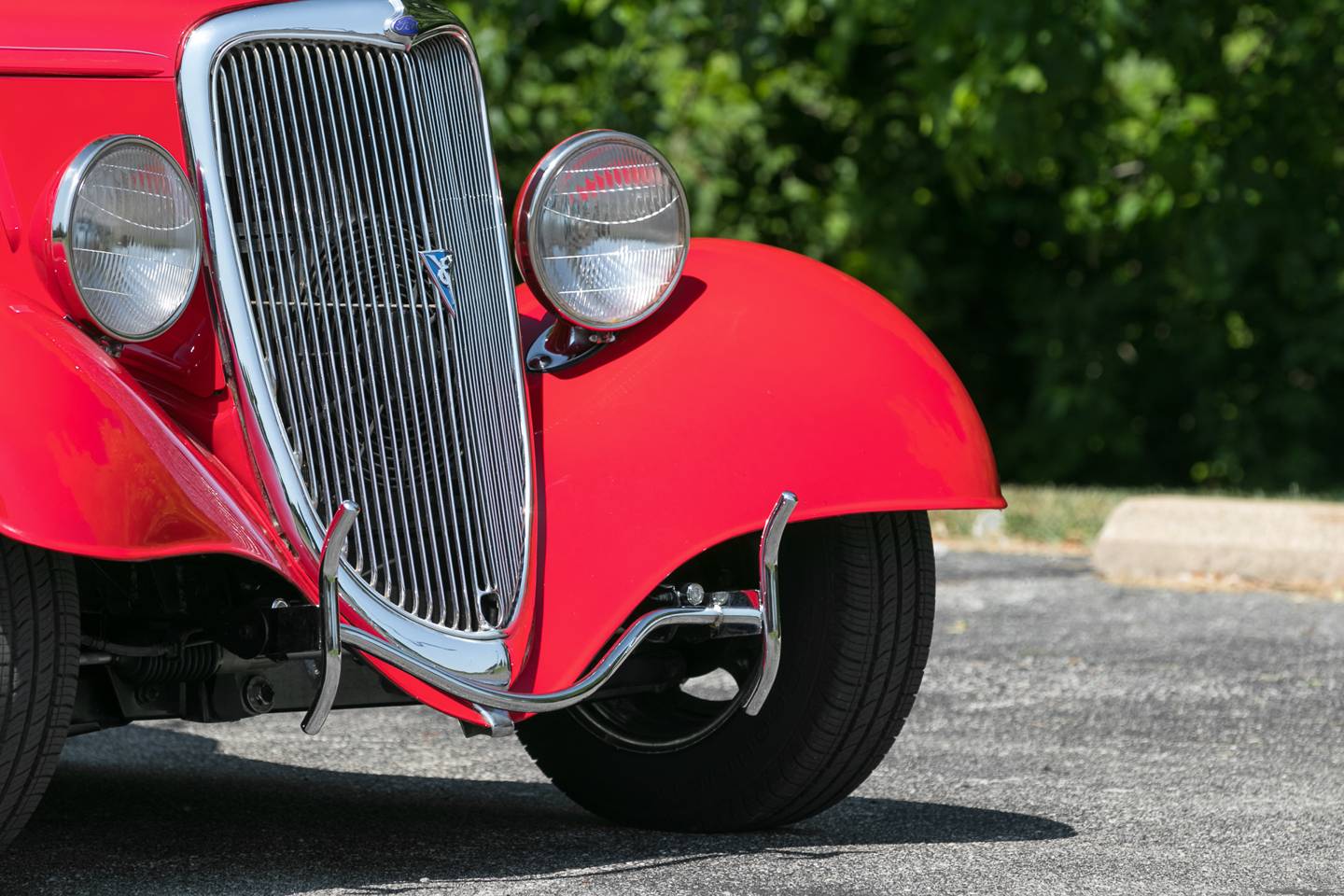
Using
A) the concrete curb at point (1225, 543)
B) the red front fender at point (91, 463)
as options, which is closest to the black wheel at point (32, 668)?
the red front fender at point (91, 463)

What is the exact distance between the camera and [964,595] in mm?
7430

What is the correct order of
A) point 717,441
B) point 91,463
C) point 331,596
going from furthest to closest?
point 717,441
point 331,596
point 91,463

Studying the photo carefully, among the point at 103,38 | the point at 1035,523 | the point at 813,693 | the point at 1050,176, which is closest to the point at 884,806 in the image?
the point at 813,693

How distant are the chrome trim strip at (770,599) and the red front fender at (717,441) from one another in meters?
0.08

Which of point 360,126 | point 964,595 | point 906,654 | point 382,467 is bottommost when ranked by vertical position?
point 964,595

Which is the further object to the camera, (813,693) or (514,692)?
(813,693)

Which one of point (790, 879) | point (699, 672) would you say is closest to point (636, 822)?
point (699, 672)

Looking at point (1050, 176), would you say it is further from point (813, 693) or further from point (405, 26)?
point (405, 26)

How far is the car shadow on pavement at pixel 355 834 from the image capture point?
339 centimetres

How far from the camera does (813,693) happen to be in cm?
363

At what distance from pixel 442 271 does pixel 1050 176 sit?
11405 millimetres

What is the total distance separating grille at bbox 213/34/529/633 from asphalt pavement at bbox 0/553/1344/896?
0.55 metres

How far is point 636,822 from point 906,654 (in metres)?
0.64

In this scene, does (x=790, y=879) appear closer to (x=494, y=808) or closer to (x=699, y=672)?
(x=699, y=672)
